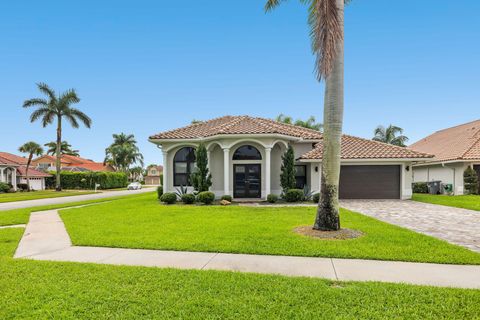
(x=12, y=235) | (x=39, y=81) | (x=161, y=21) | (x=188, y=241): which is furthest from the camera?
(x=39, y=81)

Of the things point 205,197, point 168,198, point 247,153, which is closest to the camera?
point 205,197

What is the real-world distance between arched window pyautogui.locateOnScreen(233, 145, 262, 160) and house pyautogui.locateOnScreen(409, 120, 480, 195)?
1197cm

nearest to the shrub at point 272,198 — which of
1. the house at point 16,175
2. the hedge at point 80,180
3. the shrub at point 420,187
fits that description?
the shrub at point 420,187

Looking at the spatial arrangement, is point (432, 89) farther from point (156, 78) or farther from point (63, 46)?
point (63, 46)

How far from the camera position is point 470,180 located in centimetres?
1927

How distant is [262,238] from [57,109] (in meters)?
36.7

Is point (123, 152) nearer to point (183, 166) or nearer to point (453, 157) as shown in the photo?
point (183, 166)

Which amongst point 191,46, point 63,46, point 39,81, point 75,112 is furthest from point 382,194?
point 39,81

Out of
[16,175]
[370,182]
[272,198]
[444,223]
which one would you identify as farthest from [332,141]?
[16,175]

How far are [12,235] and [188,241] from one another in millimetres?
5694

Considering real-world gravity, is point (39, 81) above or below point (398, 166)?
above

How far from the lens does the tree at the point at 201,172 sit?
51.9ft

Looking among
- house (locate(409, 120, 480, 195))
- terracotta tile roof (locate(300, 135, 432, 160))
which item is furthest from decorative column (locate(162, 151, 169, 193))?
house (locate(409, 120, 480, 195))

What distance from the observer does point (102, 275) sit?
4477mm
